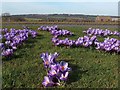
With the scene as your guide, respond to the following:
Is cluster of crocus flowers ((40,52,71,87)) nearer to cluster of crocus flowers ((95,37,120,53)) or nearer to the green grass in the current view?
the green grass

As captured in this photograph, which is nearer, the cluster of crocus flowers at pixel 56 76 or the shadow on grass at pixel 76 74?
the cluster of crocus flowers at pixel 56 76

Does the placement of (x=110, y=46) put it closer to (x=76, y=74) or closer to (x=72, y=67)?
(x=72, y=67)

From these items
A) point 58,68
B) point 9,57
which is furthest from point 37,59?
point 58,68

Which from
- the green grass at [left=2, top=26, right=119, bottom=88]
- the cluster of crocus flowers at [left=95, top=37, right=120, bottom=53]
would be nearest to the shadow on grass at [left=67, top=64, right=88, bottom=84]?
the green grass at [left=2, top=26, right=119, bottom=88]

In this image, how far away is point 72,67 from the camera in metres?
7.55

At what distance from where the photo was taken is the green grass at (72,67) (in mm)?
6359

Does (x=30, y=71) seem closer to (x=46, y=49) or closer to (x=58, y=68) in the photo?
(x=58, y=68)

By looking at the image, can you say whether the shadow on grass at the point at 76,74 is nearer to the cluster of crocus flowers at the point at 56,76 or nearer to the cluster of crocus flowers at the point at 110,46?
the cluster of crocus flowers at the point at 56,76

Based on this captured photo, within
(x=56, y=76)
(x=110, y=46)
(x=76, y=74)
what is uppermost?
(x=110, y=46)

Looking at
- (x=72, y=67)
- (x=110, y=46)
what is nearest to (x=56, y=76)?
(x=72, y=67)

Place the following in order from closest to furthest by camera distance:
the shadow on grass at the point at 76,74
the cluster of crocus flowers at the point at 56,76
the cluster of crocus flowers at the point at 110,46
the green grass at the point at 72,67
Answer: the cluster of crocus flowers at the point at 56,76 < the green grass at the point at 72,67 < the shadow on grass at the point at 76,74 < the cluster of crocus flowers at the point at 110,46

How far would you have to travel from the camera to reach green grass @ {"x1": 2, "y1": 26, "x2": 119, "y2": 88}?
636 cm

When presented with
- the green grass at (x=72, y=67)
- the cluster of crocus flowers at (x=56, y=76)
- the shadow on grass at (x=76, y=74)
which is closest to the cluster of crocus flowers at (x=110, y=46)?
the green grass at (x=72, y=67)

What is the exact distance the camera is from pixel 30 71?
7.22 meters
